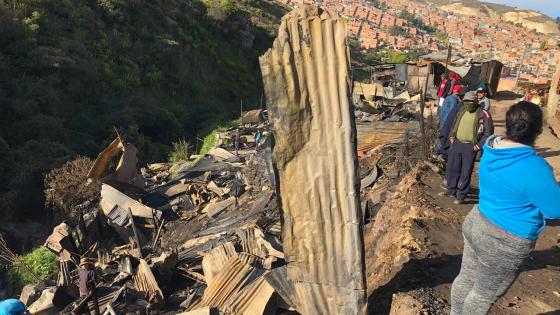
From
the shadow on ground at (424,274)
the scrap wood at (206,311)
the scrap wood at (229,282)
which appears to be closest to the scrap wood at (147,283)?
the scrap wood at (229,282)

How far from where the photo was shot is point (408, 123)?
330 inches

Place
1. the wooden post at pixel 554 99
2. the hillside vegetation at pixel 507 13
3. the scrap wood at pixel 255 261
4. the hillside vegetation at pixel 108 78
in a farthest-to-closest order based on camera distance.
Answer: the hillside vegetation at pixel 507 13
the hillside vegetation at pixel 108 78
the wooden post at pixel 554 99
the scrap wood at pixel 255 261

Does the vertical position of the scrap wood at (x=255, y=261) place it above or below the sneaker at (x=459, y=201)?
below

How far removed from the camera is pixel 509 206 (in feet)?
6.78

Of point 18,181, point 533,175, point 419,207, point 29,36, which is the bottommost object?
point 18,181

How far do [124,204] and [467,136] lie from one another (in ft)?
22.4

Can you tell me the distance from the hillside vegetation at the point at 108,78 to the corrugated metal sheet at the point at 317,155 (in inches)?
495

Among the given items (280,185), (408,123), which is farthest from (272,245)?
(408,123)

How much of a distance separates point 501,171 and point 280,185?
→ 3.78 ft

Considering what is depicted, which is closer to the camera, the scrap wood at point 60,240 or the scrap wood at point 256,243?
the scrap wood at point 256,243

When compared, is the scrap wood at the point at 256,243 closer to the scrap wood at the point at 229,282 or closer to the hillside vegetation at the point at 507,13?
the scrap wood at the point at 229,282

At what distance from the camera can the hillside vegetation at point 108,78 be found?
15.5 metres

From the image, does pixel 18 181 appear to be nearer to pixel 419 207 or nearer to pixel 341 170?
pixel 419 207

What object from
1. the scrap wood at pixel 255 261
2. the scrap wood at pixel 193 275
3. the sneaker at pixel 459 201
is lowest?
the scrap wood at pixel 193 275
